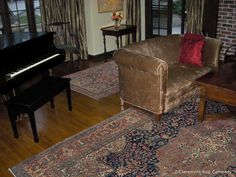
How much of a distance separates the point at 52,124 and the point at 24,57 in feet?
3.13

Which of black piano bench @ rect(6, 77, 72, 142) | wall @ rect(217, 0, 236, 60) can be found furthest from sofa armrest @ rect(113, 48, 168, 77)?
wall @ rect(217, 0, 236, 60)

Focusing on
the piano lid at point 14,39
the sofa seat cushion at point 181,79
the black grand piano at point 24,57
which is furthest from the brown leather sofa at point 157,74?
the piano lid at point 14,39

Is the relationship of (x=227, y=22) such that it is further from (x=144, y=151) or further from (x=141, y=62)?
(x=144, y=151)

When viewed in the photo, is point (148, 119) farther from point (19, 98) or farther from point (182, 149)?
point (19, 98)

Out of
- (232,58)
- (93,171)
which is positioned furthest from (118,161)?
(232,58)

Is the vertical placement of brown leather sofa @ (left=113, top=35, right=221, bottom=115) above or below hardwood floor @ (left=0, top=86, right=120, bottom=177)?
above

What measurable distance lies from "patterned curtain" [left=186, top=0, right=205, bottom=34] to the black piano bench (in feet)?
10.6

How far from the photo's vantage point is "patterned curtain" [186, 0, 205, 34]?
5.72 metres

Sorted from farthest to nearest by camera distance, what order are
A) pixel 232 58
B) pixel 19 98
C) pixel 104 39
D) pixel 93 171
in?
pixel 104 39 → pixel 232 58 → pixel 19 98 → pixel 93 171

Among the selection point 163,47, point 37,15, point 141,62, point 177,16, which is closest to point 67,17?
point 37,15

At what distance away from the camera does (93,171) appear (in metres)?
2.80

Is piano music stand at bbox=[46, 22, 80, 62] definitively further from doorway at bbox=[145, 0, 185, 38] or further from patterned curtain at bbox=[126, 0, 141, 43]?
doorway at bbox=[145, 0, 185, 38]

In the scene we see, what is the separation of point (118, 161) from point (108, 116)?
1.03m

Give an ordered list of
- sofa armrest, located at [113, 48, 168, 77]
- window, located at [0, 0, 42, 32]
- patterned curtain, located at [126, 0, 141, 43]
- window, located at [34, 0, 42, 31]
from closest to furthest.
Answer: sofa armrest, located at [113, 48, 168, 77] → window, located at [0, 0, 42, 32] → window, located at [34, 0, 42, 31] → patterned curtain, located at [126, 0, 141, 43]
